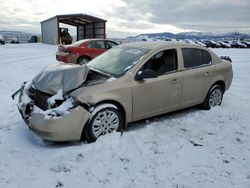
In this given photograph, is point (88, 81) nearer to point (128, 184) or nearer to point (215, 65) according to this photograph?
point (128, 184)

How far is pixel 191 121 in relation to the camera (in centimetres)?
498

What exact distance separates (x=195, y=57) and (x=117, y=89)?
2151 millimetres

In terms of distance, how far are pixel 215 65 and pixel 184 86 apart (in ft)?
3.86

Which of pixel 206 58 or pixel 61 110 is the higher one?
pixel 206 58

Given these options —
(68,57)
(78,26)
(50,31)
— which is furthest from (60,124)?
(78,26)

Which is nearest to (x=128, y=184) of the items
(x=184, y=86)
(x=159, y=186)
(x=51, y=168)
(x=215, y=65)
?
(x=159, y=186)

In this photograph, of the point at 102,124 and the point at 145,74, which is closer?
the point at 102,124

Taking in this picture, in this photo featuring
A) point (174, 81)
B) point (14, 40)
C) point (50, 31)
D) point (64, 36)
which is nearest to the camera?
point (174, 81)

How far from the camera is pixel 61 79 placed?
13.7 feet

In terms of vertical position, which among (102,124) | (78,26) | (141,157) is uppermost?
(78,26)

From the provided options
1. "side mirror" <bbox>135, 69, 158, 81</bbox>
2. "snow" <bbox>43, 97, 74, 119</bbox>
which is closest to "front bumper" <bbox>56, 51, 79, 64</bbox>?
"side mirror" <bbox>135, 69, 158, 81</bbox>

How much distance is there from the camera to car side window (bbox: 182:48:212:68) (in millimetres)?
5180

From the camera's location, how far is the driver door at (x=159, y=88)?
4.41 meters

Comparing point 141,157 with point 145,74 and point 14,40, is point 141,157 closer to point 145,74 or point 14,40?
point 145,74
